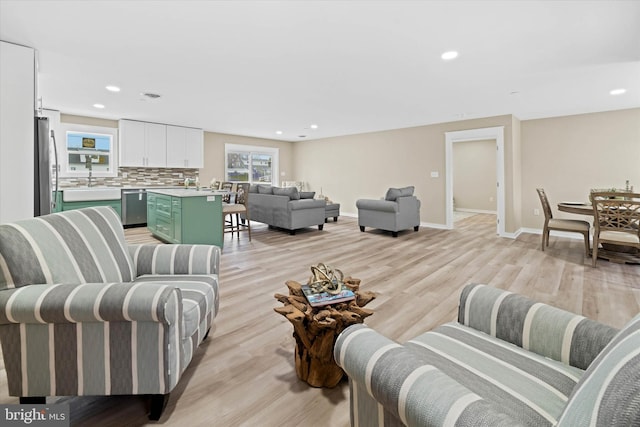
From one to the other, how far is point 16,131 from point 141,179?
4.35 meters

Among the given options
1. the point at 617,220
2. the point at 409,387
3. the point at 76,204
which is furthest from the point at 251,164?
the point at 409,387

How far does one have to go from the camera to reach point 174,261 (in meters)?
2.04

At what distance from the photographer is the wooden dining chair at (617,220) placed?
361cm

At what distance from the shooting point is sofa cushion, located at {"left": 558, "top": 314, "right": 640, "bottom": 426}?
0.47 m

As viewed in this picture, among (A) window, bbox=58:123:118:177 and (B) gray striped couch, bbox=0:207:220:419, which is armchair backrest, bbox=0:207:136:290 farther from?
(A) window, bbox=58:123:118:177

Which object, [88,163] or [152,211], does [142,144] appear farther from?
[152,211]

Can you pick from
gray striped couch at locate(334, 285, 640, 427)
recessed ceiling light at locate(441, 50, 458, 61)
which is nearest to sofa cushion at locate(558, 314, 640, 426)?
gray striped couch at locate(334, 285, 640, 427)

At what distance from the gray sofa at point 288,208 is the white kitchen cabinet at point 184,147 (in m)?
1.99

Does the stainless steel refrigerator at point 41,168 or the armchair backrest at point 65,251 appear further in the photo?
the stainless steel refrigerator at point 41,168

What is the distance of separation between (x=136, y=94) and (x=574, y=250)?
7.12 m

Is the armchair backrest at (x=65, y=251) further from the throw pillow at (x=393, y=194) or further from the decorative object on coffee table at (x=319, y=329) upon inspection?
the throw pillow at (x=393, y=194)

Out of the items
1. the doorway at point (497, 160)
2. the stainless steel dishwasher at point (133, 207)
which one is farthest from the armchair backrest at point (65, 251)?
the doorway at point (497, 160)

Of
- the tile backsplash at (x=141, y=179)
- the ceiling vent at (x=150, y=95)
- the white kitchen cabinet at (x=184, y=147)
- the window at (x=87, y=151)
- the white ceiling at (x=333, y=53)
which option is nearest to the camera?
the white ceiling at (x=333, y=53)

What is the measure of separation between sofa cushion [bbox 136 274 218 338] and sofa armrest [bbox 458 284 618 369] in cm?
129
